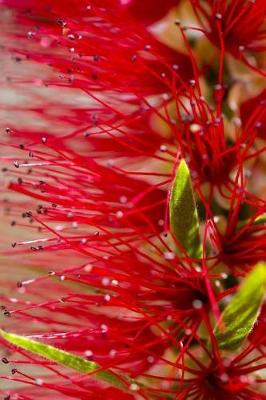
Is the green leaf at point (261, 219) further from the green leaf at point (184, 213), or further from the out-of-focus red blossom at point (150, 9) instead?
the out-of-focus red blossom at point (150, 9)

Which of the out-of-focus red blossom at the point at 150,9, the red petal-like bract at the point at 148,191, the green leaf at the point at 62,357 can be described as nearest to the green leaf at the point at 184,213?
the red petal-like bract at the point at 148,191

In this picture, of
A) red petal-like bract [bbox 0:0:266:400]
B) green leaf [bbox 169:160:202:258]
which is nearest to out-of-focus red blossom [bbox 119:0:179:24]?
red petal-like bract [bbox 0:0:266:400]

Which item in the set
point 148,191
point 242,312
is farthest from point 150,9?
point 242,312

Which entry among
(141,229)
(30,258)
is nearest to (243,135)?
(141,229)

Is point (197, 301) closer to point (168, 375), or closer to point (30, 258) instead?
point (168, 375)

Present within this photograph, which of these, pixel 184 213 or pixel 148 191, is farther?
pixel 148 191

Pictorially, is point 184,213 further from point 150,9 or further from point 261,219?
point 150,9

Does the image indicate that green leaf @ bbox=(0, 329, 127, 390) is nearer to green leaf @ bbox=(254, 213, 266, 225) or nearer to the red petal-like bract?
the red petal-like bract
